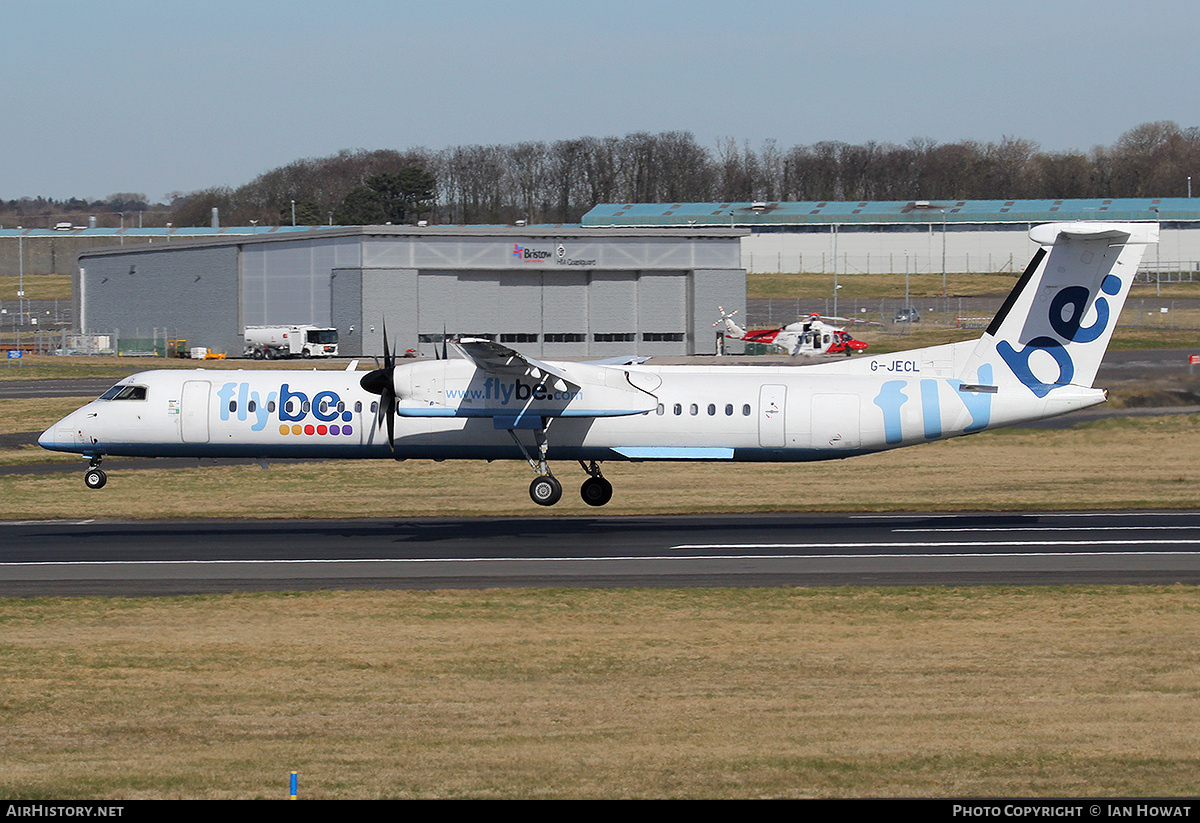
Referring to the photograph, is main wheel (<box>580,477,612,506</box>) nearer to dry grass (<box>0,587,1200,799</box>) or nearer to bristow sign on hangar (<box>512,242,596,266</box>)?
dry grass (<box>0,587,1200,799</box>)

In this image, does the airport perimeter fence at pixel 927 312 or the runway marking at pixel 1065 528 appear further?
the airport perimeter fence at pixel 927 312

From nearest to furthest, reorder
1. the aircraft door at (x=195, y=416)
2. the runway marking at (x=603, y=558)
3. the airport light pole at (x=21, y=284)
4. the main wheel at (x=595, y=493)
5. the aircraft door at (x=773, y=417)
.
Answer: the runway marking at (x=603, y=558) → the aircraft door at (x=773, y=417) → the aircraft door at (x=195, y=416) → the main wheel at (x=595, y=493) → the airport light pole at (x=21, y=284)

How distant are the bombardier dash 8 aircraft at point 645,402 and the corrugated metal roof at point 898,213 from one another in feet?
377

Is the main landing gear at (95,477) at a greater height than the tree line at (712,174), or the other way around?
the tree line at (712,174)

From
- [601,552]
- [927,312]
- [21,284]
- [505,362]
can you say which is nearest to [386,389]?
[505,362]

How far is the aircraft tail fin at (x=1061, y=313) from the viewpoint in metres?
26.3

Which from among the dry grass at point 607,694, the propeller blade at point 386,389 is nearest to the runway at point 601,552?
the dry grass at point 607,694

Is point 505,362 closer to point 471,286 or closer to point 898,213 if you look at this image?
point 471,286

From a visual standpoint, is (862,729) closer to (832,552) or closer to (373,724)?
(373,724)

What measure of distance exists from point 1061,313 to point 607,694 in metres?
17.0

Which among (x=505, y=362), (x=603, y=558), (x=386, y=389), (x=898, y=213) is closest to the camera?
(x=603, y=558)

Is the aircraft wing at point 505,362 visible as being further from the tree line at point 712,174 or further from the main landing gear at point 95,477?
the tree line at point 712,174

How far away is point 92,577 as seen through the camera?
21.7m

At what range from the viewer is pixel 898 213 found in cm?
14100
